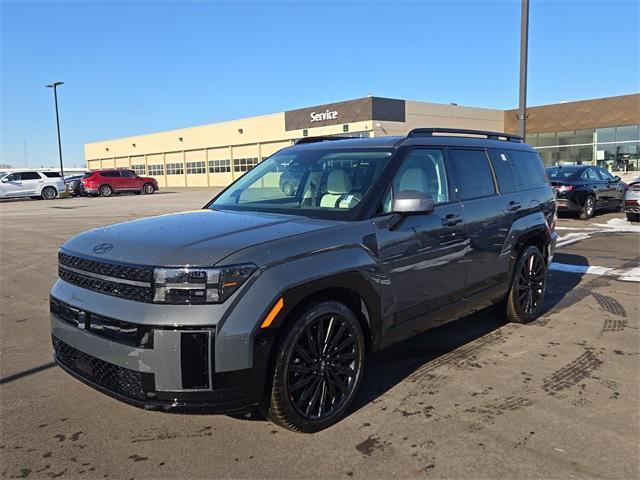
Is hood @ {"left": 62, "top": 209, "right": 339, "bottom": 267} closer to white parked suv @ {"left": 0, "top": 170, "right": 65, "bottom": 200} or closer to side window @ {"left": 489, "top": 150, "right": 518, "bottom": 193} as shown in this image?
side window @ {"left": 489, "top": 150, "right": 518, "bottom": 193}

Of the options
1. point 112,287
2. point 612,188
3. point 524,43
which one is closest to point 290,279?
point 112,287

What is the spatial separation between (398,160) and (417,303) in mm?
1115

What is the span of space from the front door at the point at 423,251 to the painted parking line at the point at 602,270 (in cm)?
459

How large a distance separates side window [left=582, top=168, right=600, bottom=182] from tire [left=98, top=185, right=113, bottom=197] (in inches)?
1233

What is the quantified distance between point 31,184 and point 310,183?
34.2m

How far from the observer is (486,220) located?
4.87m

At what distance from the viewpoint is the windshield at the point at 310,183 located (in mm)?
4008

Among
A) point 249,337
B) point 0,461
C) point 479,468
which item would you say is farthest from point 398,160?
point 0,461

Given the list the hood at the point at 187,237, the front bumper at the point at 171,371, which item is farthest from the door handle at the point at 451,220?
the front bumper at the point at 171,371

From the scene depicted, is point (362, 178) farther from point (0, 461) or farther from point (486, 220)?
point (0, 461)

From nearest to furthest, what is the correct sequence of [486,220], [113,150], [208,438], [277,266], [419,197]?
[277,266] < [208,438] < [419,197] < [486,220] < [113,150]

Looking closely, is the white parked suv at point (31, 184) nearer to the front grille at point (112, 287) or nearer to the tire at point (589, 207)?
the tire at point (589, 207)

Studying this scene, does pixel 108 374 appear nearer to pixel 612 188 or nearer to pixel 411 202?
pixel 411 202

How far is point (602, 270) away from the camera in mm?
8438
